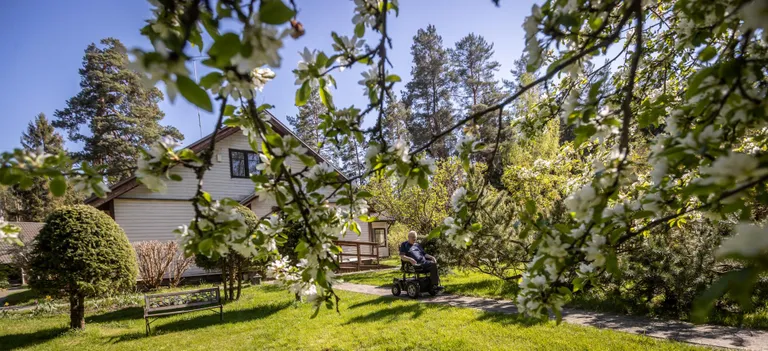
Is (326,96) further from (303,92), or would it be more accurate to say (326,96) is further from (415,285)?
(415,285)

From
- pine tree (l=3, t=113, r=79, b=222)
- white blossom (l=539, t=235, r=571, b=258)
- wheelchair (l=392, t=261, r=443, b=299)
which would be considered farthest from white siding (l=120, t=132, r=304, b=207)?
pine tree (l=3, t=113, r=79, b=222)

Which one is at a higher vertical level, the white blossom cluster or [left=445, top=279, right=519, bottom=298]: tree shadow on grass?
the white blossom cluster

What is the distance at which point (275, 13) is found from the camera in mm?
720

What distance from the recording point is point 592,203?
1.05 m

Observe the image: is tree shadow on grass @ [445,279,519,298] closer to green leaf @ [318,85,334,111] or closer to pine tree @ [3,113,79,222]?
green leaf @ [318,85,334,111]

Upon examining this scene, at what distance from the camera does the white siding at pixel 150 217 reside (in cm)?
1084

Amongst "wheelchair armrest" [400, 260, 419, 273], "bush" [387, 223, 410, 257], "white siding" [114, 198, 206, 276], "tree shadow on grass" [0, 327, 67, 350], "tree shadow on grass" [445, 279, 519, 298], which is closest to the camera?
"tree shadow on grass" [0, 327, 67, 350]

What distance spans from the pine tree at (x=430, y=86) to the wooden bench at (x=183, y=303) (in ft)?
63.0

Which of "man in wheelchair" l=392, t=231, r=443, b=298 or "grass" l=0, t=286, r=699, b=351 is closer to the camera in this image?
"grass" l=0, t=286, r=699, b=351

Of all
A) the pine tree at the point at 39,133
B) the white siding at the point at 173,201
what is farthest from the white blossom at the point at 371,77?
the pine tree at the point at 39,133

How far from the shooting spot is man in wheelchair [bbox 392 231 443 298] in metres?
6.58

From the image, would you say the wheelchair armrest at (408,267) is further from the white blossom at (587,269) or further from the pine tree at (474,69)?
the pine tree at (474,69)

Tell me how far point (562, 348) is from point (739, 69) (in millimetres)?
3473

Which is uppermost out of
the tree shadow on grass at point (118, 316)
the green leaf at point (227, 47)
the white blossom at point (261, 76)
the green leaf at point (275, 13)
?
the white blossom at point (261, 76)
